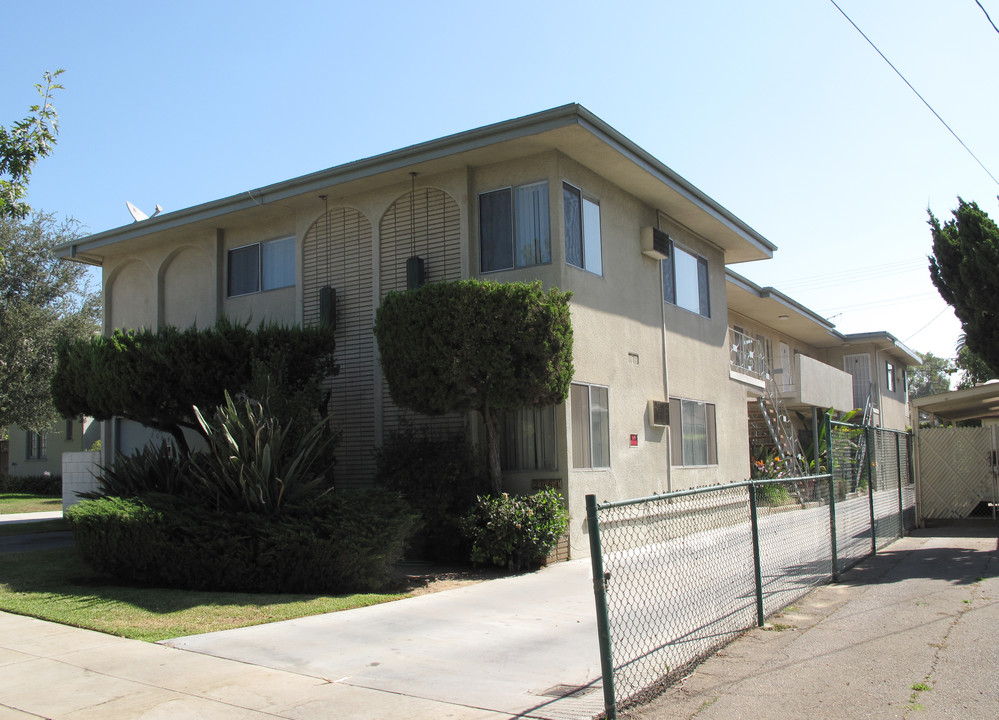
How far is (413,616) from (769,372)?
1850 centimetres

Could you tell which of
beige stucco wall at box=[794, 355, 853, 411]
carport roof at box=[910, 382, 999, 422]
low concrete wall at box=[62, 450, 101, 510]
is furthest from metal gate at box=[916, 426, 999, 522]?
low concrete wall at box=[62, 450, 101, 510]

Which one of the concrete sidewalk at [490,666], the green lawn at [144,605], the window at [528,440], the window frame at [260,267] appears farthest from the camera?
the window frame at [260,267]

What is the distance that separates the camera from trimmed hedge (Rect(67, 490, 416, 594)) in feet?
30.4

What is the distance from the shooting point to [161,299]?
17.5m

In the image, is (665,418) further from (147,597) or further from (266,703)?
(266,703)

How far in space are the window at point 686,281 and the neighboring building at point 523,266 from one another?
47 millimetres

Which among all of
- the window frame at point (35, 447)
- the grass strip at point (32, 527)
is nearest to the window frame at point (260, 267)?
the grass strip at point (32, 527)

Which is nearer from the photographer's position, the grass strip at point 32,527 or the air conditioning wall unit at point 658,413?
the air conditioning wall unit at point 658,413

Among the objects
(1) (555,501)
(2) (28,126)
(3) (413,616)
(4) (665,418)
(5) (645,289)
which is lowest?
(3) (413,616)

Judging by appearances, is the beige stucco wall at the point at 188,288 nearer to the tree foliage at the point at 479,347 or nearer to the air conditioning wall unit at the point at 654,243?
the tree foliage at the point at 479,347

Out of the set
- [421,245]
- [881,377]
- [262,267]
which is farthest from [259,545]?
[881,377]

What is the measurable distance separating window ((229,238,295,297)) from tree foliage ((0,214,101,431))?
10.9m

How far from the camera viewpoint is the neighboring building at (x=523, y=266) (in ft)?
41.1

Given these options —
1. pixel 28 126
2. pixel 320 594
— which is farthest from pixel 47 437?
pixel 320 594
